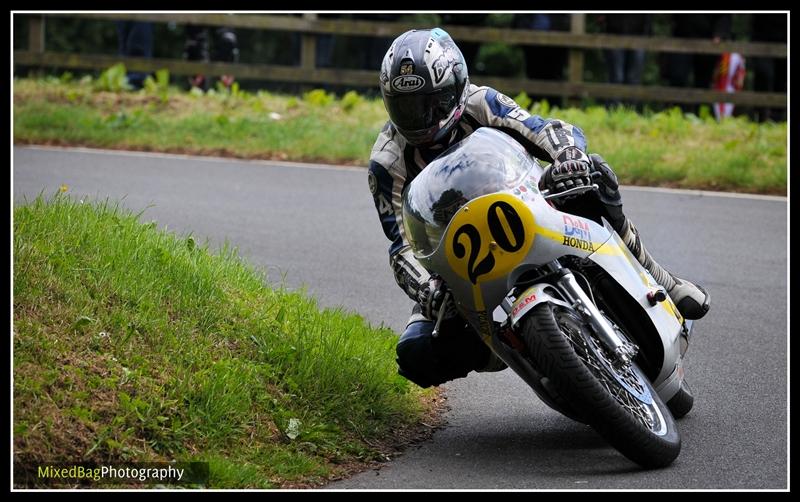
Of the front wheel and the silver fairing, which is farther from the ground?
the silver fairing

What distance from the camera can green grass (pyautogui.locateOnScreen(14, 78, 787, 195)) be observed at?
12.6 m

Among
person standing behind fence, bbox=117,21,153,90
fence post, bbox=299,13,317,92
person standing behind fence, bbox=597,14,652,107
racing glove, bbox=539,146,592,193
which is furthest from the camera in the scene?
fence post, bbox=299,13,317,92

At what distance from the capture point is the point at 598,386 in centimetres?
460

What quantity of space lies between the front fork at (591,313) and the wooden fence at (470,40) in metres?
11.1

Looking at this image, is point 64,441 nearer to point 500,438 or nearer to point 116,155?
point 500,438

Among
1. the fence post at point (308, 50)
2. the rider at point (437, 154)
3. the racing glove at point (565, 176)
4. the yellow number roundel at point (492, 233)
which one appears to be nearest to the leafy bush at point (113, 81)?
the fence post at point (308, 50)

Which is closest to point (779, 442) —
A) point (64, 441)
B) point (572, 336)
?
point (572, 336)

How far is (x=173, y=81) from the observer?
2489 cm

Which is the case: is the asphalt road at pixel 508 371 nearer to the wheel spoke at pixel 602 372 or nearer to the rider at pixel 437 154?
the wheel spoke at pixel 602 372

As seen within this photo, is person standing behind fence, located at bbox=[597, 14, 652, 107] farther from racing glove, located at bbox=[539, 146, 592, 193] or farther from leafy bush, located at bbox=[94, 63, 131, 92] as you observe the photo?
racing glove, located at bbox=[539, 146, 592, 193]

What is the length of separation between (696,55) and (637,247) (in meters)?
12.3

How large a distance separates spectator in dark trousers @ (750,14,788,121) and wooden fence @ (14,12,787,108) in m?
0.29

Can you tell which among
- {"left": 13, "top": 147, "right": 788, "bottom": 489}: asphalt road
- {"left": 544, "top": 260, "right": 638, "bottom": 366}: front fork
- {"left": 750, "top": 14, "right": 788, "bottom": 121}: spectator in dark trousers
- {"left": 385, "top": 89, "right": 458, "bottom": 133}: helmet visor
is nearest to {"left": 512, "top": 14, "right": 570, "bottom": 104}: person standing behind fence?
{"left": 750, "top": 14, "right": 788, "bottom": 121}: spectator in dark trousers

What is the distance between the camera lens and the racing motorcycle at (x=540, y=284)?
467 centimetres
